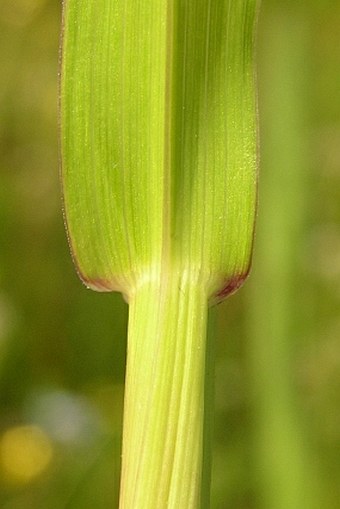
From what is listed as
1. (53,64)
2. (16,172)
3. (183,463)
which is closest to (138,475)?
(183,463)

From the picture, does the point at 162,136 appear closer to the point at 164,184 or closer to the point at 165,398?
the point at 164,184

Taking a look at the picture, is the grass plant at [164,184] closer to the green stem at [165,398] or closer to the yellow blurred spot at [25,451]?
the green stem at [165,398]

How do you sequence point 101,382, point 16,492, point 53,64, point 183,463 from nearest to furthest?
point 183,463 → point 16,492 → point 101,382 → point 53,64

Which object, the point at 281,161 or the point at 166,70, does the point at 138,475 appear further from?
the point at 281,161

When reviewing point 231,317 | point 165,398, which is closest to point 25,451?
point 231,317

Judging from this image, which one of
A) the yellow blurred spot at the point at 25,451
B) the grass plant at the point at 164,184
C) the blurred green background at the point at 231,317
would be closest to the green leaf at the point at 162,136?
the grass plant at the point at 164,184

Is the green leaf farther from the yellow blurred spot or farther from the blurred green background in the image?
the yellow blurred spot
